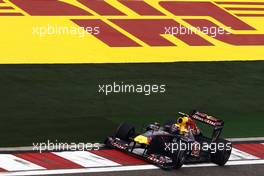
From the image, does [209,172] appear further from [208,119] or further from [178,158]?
[208,119]

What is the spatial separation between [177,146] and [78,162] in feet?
6.29

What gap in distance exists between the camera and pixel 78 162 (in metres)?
11.6

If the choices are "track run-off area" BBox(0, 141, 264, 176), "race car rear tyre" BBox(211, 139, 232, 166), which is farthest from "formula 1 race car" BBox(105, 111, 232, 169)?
"track run-off area" BBox(0, 141, 264, 176)

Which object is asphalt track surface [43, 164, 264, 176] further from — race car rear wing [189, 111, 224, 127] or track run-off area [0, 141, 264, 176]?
race car rear wing [189, 111, 224, 127]

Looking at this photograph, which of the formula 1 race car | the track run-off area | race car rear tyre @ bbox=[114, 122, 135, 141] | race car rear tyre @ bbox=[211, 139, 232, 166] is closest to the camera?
the track run-off area

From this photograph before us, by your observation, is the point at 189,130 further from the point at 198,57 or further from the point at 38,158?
the point at 198,57

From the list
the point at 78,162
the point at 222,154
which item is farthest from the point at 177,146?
the point at 78,162

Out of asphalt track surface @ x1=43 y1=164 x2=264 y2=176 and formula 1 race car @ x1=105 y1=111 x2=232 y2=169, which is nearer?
asphalt track surface @ x1=43 y1=164 x2=264 y2=176

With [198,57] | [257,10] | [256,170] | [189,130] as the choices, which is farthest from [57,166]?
[257,10]

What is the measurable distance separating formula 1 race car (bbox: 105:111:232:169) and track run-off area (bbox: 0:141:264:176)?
0.52 feet

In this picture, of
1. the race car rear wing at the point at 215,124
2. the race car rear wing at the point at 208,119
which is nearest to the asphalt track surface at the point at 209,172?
the race car rear wing at the point at 215,124

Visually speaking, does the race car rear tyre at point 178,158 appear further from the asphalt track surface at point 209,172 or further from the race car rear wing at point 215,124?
the race car rear wing at point 215,124

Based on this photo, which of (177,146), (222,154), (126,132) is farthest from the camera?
(126,132)

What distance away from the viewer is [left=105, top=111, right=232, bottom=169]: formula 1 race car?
1146cm
